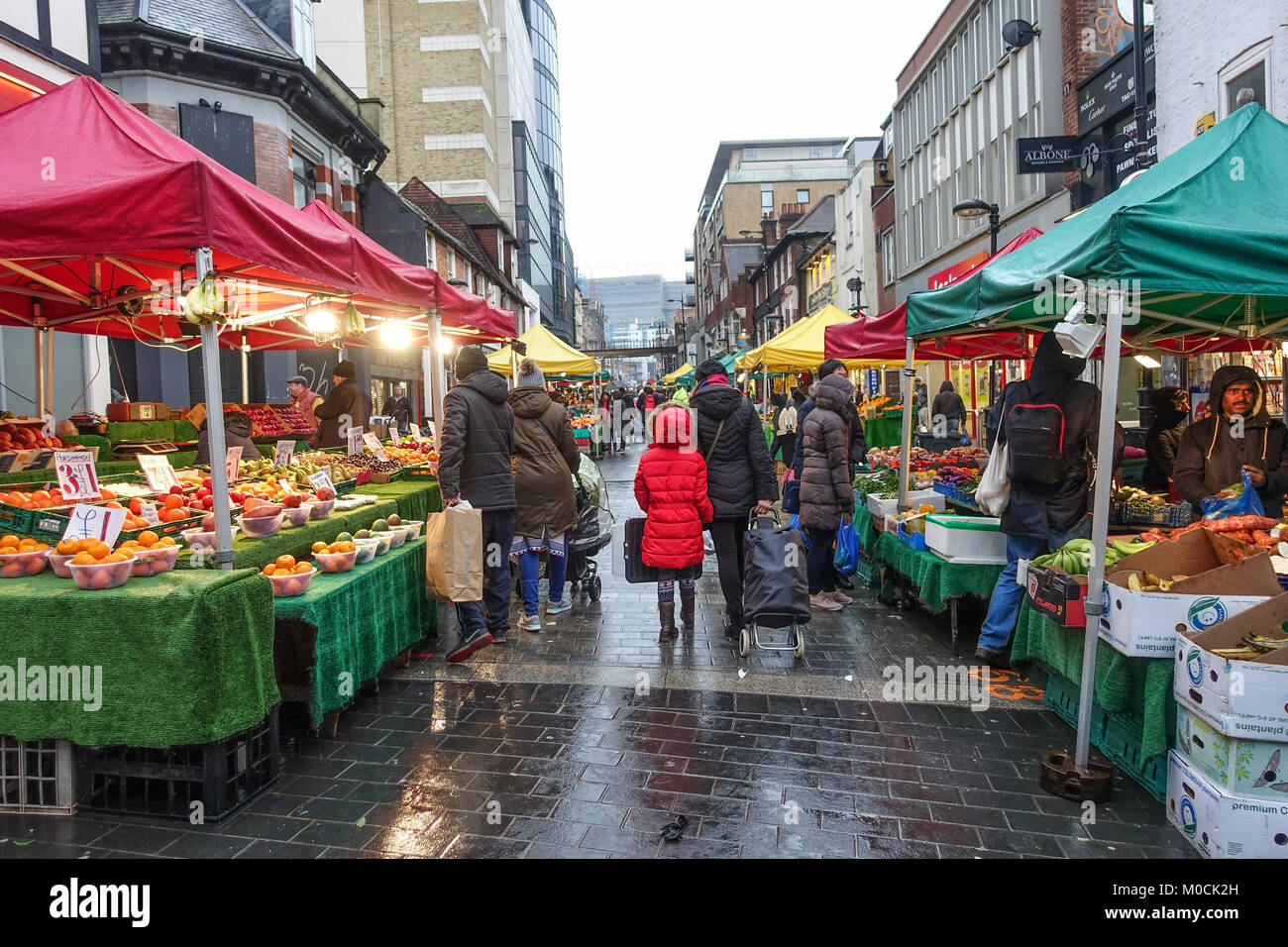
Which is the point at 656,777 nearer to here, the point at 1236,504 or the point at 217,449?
the point at 217,449

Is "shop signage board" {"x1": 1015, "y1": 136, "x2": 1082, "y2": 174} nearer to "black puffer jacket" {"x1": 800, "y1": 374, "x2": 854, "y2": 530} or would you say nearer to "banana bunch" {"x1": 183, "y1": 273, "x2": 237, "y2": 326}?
"black puffer jacket" {"x1": 800, "y1": 374, "x2": 854, "y2": 530}

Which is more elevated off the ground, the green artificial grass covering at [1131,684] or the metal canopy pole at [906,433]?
the metal canopy pole at [906,433]

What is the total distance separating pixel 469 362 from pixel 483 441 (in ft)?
2.28

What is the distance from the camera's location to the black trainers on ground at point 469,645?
239 inches

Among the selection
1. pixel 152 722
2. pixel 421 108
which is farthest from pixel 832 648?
pixel 421 108

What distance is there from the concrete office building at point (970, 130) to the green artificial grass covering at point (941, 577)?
38.4ft

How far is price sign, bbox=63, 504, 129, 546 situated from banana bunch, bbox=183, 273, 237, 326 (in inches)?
43.1

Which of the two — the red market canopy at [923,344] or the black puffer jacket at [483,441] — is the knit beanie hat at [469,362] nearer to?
the black puffer jacket at [483,441]

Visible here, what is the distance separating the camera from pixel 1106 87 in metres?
14.0

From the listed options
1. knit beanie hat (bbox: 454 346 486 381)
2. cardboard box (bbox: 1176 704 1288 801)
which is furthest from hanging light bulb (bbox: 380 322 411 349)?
cardboard box (bbox: 1176 704 1288 801)

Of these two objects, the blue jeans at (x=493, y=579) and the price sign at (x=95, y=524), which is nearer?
the price sign at (x=95, y=524)

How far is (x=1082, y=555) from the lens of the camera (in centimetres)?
464

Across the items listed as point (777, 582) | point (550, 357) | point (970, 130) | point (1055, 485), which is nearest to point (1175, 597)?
point (1055, 485)
